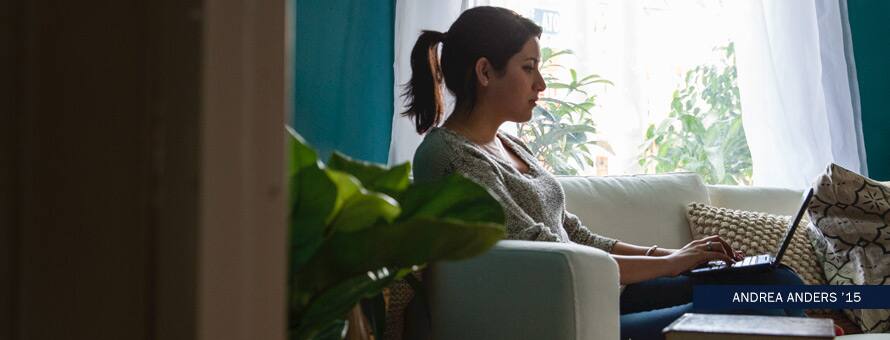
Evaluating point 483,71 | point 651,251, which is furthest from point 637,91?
point 483,71

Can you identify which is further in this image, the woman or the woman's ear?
the woman's ear

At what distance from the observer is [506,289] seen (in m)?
1.87

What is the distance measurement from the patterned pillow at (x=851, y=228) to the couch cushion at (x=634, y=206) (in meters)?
0.38

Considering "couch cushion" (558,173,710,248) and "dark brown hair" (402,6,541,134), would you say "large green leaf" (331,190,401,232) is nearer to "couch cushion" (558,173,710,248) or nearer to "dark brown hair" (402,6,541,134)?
"dark brown hair" (402,6,541,134)

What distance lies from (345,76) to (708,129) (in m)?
1.40

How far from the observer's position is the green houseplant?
2.76ft

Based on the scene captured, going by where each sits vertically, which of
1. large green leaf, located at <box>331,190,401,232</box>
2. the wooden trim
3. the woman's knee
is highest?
the wooden trim

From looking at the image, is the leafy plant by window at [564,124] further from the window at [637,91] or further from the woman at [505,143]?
the woman at [505,143]

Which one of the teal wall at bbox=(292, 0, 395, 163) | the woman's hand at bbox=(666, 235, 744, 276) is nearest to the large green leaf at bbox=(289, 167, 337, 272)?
the woman's hand at bbox=(666, 235, 744, 276)

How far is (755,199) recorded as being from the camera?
3031 mm

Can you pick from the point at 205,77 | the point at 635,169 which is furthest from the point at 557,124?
the point at 205,77

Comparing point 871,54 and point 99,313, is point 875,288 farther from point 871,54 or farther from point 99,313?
point 99,313

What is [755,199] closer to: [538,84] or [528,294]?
[538,84]

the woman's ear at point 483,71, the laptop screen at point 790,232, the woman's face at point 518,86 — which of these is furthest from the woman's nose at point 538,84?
the laptop screen at point 790,232
